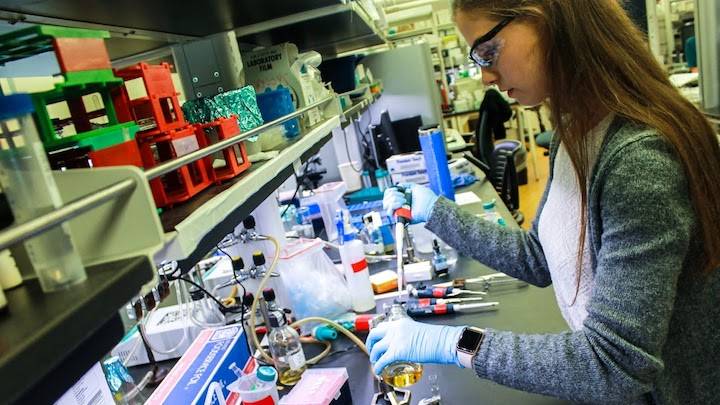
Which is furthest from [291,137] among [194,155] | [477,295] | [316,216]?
[316,216]

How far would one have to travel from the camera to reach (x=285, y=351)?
5.18 ft

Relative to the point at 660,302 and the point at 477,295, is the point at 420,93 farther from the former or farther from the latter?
the point at 660,302

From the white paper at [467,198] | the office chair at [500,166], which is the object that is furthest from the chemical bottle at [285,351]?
the office chair at [500,166]

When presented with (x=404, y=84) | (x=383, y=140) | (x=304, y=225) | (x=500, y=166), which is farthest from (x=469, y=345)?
(x=404, y=84)

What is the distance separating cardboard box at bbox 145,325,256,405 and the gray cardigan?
2.20 ft

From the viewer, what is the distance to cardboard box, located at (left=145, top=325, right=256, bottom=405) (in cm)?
118

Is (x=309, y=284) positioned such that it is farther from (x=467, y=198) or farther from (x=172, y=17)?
(x=467, y=198)

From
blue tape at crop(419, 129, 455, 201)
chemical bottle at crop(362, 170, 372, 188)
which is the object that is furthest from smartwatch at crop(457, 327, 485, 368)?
chemical bottle at crop(362, 170, 372, 188)

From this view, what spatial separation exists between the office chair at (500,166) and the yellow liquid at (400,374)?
2252 mm

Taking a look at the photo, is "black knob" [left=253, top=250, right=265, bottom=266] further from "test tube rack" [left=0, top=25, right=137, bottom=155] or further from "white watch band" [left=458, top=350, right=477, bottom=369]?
"test tube rack" [left=0, top=25, right=137, bottom=155]

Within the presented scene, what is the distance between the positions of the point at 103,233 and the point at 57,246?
0.15ft

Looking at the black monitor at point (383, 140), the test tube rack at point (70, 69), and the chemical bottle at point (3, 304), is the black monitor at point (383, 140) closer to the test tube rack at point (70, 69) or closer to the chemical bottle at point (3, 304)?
the test tube rack at point (70, 69)

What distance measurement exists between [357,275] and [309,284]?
0.61 feet

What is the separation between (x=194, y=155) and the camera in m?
0.61
